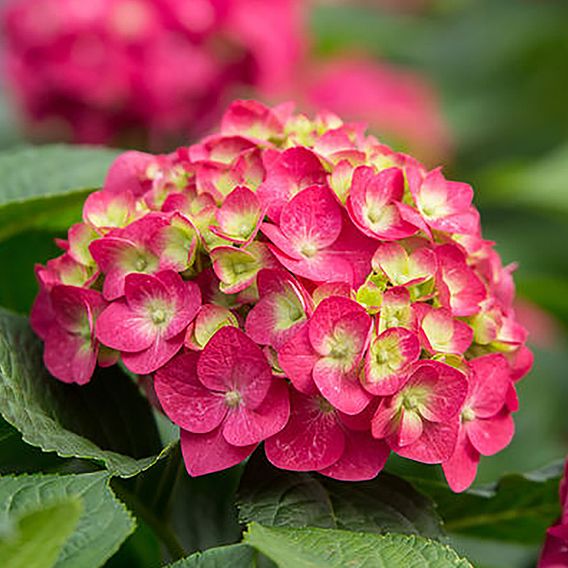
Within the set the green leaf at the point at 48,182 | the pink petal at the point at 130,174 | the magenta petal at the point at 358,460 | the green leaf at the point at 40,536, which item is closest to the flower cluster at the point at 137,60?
the green leaf at the point at 48,182

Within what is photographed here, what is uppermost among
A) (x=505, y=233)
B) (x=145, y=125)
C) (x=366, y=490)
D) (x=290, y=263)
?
(x=290, y=263)

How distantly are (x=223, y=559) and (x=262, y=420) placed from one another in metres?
0.08

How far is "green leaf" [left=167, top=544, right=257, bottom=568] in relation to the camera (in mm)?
517

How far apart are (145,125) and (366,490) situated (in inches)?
37.0

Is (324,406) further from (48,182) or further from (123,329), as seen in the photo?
(48,182)

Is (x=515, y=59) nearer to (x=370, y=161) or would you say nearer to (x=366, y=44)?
(x=366, y=44)

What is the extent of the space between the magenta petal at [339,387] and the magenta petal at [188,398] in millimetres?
61

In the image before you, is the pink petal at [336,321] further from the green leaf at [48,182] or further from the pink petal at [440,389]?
the green leaf at [48,182]

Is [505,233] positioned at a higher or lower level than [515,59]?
lower

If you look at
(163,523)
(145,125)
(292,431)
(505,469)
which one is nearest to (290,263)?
(292,431)

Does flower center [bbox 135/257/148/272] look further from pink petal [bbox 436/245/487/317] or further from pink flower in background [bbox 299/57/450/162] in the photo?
pink flower in background [bbox 299/57/450/162]

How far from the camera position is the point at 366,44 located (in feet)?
7.15

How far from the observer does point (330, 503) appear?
61 cm

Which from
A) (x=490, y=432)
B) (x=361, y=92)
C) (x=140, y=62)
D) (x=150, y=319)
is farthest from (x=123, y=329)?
(x=361, y=92)
